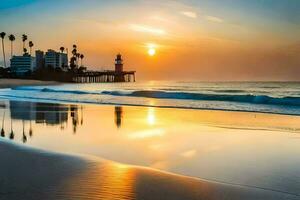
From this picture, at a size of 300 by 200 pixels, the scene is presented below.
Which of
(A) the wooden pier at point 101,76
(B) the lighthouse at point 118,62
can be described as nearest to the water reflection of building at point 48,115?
(A) the wooden pier at point 101,76

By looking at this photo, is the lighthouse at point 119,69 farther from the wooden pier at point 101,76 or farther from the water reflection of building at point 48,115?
the water reflection of building at point 48,115

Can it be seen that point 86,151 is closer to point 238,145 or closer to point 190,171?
point 190,171

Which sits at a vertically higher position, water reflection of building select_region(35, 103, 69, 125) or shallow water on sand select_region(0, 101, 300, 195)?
shallow water on sand select_region(0, 101, 300, 195)

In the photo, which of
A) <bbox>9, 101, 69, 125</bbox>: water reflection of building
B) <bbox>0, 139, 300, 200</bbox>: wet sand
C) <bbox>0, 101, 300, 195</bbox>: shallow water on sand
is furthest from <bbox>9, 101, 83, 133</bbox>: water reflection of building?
<bbox>0, 139, 300, 200</bbox>: wet sand

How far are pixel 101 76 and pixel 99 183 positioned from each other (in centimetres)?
17777

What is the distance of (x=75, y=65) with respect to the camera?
185 metres

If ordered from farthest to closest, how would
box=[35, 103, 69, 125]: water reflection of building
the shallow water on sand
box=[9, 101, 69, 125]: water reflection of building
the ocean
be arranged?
the ocean
box=[9, 101, 69, 125]: water reflection of building
box=[35, 103, 69, 125]: water reflection of building
the shallow water on sand

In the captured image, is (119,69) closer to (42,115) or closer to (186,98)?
(186,98)

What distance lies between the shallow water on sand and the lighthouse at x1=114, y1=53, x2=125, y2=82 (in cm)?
16753

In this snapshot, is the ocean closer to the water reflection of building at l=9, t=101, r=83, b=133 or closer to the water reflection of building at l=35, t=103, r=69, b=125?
the water reflection of building at l=9, t=101, r=83, b=133

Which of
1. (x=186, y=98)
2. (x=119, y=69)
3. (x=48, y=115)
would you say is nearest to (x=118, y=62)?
(x=119, y=69)

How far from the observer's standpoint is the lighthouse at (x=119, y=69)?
18315cm

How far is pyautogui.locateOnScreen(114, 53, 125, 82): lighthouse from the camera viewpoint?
18315 cm

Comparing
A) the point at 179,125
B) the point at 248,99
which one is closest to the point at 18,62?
the point at 248,99
